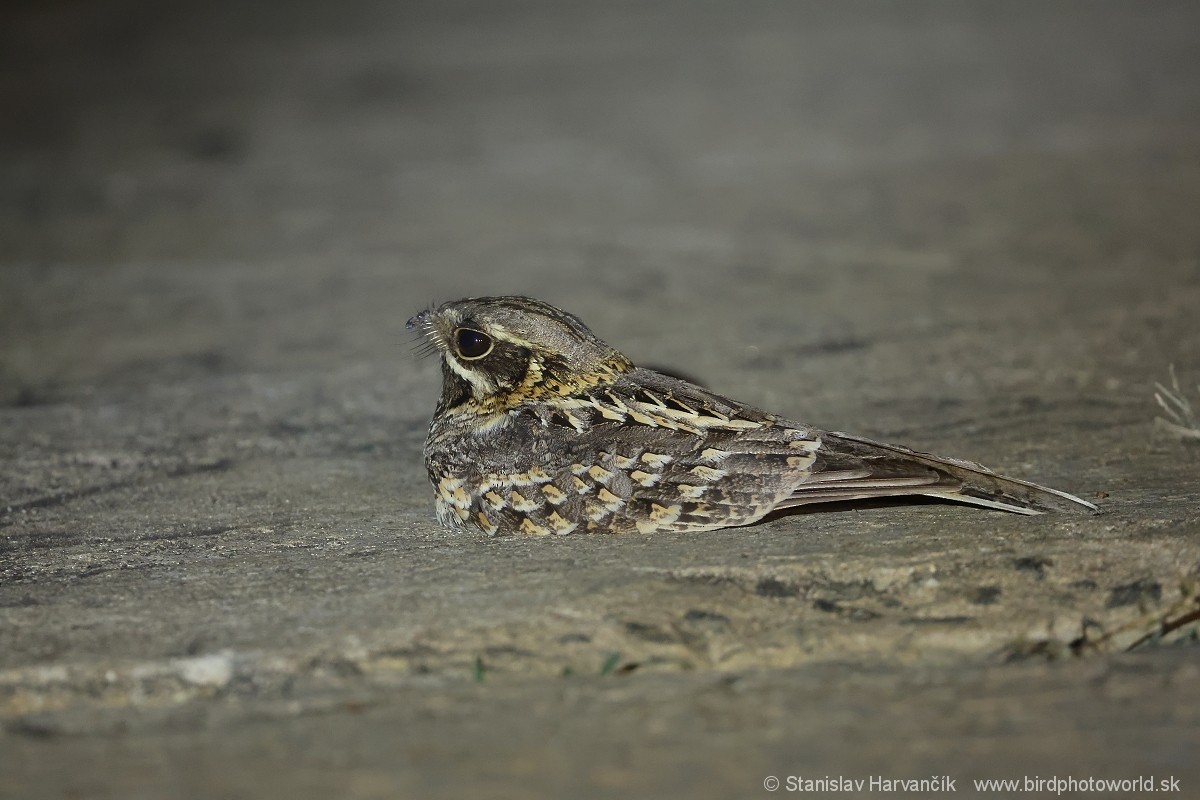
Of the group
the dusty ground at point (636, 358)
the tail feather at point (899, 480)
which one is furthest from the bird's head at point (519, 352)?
the tail feather at point (899, 480)

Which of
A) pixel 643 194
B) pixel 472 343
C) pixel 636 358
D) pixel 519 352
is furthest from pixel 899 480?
pixel 643 194

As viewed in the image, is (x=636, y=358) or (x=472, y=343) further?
(x=636, y=358)

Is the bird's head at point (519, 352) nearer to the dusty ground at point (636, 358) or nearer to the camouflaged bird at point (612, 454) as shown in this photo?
→ the camouflaged bird at point (612, 454)

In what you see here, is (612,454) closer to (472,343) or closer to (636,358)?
(472,343)

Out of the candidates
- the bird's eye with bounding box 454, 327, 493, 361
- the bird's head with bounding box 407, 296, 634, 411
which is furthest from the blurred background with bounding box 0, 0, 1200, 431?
the bird's eye with bounding box 454, 327, 493, 361

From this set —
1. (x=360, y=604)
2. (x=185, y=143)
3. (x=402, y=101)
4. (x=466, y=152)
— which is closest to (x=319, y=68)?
(x=402, y=101)

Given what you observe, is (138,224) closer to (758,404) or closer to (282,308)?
(282,308)

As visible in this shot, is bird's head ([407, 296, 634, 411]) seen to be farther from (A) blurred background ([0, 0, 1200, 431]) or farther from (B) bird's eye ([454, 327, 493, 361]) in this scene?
(A) blurred background ([0, 0, 1200, 431])
